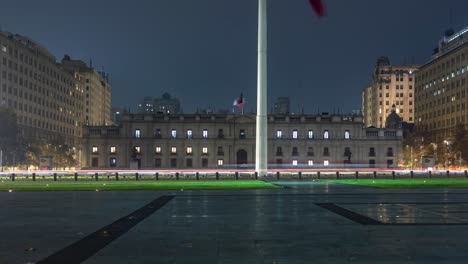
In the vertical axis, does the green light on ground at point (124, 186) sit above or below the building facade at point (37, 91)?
below

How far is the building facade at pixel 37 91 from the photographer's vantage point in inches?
4469

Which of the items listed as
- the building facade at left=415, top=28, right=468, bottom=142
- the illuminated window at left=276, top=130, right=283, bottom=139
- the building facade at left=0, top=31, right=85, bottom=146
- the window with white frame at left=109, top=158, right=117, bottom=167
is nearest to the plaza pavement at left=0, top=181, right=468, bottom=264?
the building facade at left=0, top=31, right=85, bottom=146

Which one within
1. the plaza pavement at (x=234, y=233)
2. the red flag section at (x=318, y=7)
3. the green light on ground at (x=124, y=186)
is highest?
the red flag section at (x=318, y=7)

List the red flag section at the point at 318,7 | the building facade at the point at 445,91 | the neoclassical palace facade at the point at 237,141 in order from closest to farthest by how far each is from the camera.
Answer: the red flag section at the point at 318,7 < the neoclassical palace facade at the point at 237,141 < the building facade at the point at 445,91

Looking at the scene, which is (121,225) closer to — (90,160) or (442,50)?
(90,160)

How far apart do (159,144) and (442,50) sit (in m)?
96.8

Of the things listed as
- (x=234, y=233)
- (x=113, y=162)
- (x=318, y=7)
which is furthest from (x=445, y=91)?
(x=234, y=233)

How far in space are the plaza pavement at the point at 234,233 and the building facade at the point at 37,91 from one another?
314ft

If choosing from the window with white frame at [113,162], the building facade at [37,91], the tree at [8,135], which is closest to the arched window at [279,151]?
the window with white frame at [113,162]

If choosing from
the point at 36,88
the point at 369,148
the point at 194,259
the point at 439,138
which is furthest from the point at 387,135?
the point at 194,259

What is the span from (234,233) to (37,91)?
124 m

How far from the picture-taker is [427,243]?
13.8 metres

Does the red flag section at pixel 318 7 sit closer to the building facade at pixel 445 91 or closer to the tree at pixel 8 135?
the tree at pixel 8 135

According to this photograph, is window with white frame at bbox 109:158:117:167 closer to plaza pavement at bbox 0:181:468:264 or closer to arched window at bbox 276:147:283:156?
arched window at bbox 276:147:283:156
